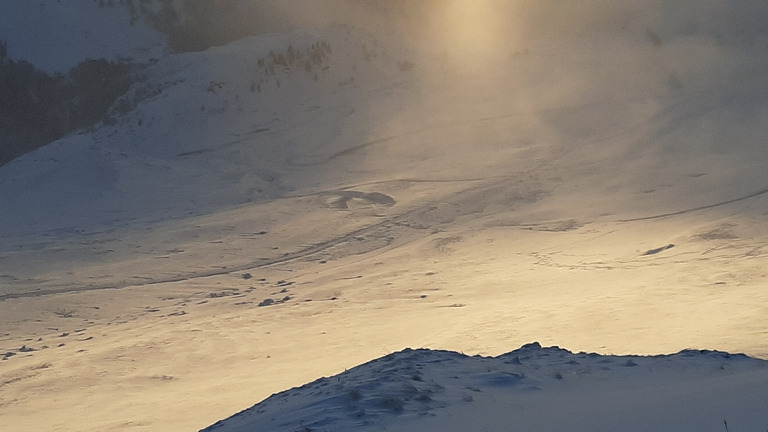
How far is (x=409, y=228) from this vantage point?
977 cm

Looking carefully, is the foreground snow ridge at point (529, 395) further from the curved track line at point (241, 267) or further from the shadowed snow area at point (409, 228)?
the curved track line at point (241, 267)

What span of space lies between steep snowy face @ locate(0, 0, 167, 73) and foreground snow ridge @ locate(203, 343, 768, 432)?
14356 mm

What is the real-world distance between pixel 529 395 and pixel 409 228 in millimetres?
5967

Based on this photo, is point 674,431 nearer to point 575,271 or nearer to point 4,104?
point 575,271

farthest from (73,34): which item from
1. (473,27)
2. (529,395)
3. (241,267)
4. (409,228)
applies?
(529,395)

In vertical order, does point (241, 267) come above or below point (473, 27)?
below

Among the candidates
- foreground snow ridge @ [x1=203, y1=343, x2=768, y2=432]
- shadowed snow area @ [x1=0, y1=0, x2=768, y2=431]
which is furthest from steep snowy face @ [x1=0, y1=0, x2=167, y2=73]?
foreground snow ridge @ [x1=203, y1=343, x2=768, y2=432]

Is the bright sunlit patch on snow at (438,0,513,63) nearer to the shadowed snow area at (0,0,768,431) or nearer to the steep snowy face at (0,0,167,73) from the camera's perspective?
the shadowed snow area at (0,0,768,431)

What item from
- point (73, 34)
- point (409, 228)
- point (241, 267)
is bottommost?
point (241, 267)

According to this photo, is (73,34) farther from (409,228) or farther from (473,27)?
(409,228)

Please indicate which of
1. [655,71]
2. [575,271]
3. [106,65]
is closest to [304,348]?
[575,271]

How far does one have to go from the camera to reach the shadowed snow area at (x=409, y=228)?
4.34 meters

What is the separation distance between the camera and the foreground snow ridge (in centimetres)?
337

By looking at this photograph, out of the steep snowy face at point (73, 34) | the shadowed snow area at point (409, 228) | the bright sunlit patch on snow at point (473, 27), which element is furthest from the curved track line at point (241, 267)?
the steep snowy face at point (73, 34)
